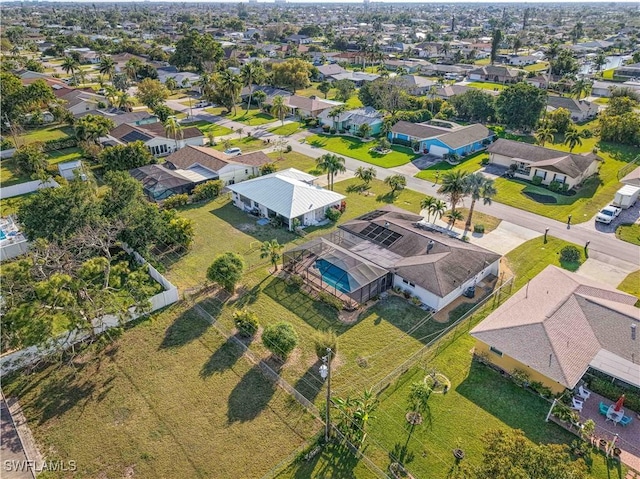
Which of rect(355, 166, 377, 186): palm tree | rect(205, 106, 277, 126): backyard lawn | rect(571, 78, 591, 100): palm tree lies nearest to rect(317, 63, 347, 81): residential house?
rect(205, 106, 277, 126): backyard lawn

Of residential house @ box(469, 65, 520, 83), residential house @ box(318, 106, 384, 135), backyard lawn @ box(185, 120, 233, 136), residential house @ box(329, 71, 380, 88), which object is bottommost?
backyard lawn @ box(185, 120, 233, 136)

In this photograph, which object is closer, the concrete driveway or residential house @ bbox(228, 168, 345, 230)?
the concrete driveway

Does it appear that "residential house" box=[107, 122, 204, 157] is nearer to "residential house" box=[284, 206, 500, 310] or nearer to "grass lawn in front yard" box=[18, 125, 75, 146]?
"grass lawn in front yard" box=[18, 125, 75, 146]

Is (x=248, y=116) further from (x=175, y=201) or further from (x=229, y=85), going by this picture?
(x=175, y=201)

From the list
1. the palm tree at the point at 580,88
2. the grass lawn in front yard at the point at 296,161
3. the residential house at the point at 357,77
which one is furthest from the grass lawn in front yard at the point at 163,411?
the residential house at the point at 357,77

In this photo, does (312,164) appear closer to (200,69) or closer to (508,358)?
(508,358)

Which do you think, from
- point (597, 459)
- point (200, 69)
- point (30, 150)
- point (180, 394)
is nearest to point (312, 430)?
point (180, 394)
